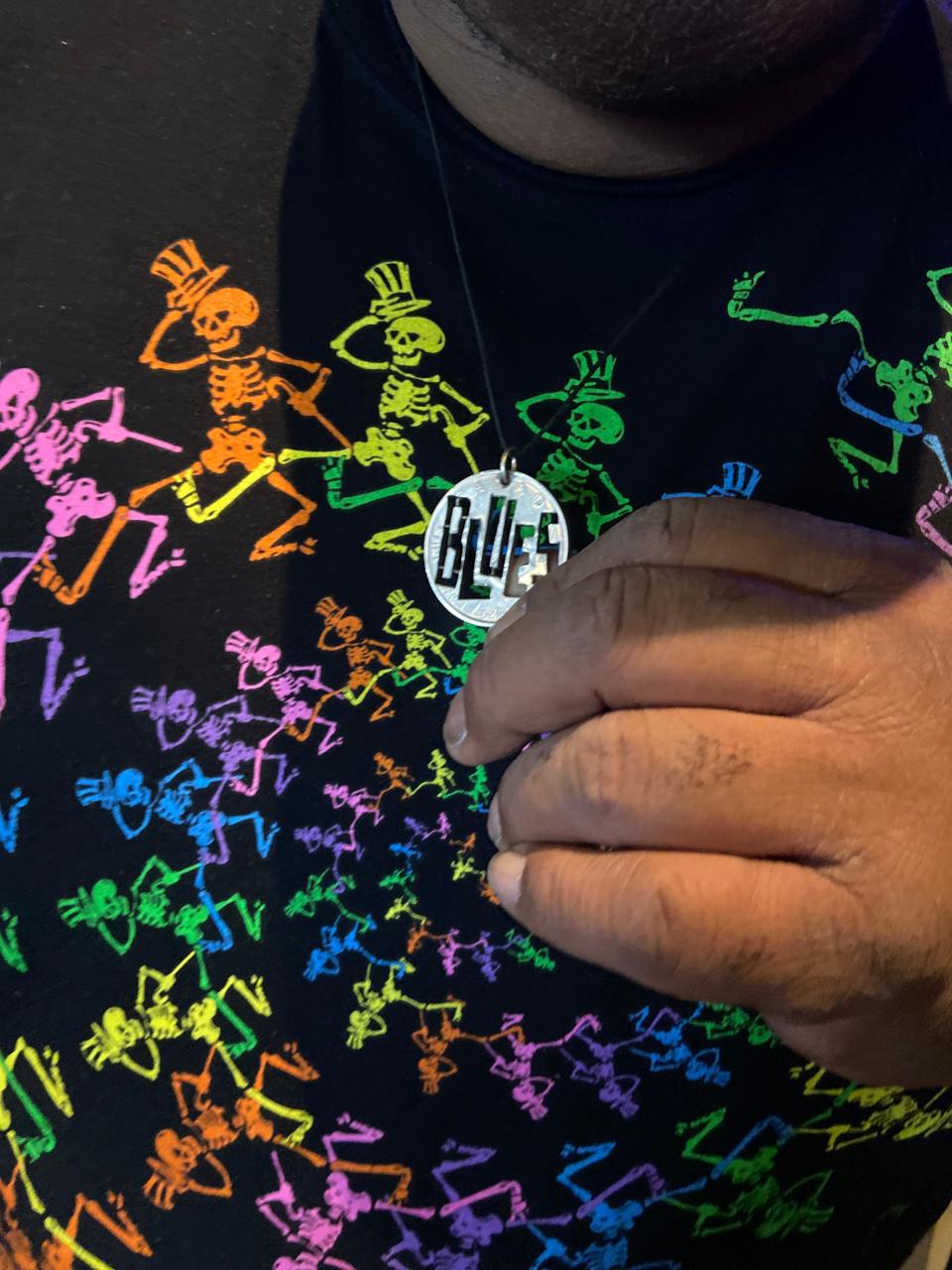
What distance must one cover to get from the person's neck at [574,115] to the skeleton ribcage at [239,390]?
8.2 inches

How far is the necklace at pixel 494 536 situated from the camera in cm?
61

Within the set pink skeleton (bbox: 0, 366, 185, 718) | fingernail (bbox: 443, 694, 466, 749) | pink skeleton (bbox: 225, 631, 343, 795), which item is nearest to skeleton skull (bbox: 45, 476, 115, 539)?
pink skeleton (bbox: 0, 366, 185, 718)

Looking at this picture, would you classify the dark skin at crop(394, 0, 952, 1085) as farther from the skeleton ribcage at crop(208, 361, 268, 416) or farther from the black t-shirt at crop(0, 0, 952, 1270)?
the skeleton ribcage at crop(208, 361, 268, 416)

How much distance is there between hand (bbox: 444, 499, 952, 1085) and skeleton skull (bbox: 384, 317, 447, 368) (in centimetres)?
23

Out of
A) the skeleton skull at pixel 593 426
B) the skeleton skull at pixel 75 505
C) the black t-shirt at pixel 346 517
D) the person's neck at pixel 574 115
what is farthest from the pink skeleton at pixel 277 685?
the person's neck at pixel 574 115

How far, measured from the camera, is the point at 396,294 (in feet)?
2.07

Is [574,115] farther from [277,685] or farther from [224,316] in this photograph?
[277,685]

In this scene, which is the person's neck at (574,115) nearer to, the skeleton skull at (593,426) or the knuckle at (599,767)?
the skeleton skull at (593,426)

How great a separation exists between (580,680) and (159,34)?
1.73 ft

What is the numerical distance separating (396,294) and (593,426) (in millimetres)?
151

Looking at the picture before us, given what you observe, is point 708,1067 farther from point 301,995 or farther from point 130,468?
point 130,468

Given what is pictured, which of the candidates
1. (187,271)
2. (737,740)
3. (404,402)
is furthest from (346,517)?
(737,740)

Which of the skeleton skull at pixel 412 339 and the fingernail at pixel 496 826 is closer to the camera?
the fingernail at pixel 496 826

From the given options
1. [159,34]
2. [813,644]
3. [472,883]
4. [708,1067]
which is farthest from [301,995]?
[159,34]
